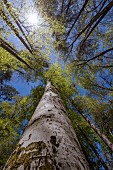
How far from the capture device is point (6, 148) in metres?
8.93

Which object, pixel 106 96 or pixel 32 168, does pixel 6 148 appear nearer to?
pixel 106 96

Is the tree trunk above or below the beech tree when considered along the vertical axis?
below

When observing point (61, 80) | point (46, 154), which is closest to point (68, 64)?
point (61, 80)

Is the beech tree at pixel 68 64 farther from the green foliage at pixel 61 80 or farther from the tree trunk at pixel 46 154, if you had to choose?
the tree trunk at pixel 46 154

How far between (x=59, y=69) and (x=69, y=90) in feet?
6.46

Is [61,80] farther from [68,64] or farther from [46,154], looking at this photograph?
[46,154]

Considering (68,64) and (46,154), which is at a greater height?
(68,64)

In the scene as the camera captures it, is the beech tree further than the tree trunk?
Yes

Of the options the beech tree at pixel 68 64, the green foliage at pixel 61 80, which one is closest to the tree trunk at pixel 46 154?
the beech tree at pixel 68 64

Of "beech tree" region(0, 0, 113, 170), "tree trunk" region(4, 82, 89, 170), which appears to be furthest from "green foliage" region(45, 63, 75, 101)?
"tree trunk" region(4, 82, 89, 170)

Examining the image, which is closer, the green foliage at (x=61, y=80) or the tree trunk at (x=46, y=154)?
the tree trunk at (x=46, y=154)

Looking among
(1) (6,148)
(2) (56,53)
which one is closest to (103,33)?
(2) (56,53)

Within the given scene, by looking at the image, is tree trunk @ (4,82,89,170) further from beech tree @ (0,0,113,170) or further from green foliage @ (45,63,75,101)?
green foliage @ (45,63,75,101)

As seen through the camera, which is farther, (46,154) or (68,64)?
(68,64)
